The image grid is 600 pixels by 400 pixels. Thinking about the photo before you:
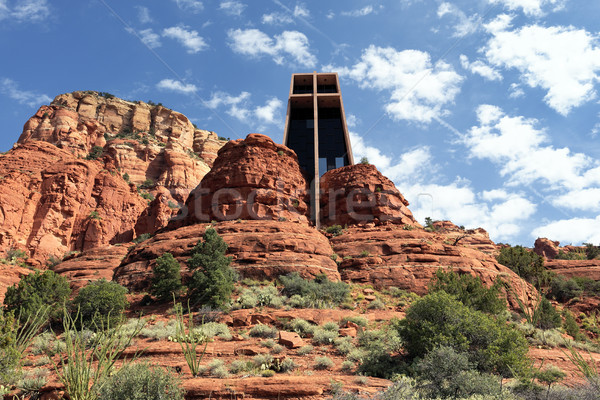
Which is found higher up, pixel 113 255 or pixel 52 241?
pixel 52 241

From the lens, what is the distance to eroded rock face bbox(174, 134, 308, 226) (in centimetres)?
3256

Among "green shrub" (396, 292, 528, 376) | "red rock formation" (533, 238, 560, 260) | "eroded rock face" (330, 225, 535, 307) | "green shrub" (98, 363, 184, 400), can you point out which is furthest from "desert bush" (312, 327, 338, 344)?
"red rock formation" (533, 238, 560, 260)

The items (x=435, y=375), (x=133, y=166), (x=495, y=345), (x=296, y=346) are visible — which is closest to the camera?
(x=435, y=375)

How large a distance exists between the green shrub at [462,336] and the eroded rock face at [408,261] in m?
10.6

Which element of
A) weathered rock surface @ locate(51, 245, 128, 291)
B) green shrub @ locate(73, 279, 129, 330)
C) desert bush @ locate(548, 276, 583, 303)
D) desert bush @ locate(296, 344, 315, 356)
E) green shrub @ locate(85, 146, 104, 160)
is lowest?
desert bush @ locate(296, 344, 315, 356)

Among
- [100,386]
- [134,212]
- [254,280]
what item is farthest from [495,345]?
[134,212]

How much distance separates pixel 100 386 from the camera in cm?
916

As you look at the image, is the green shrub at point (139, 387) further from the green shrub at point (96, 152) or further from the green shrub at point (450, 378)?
the green shrub at point (96, 152)

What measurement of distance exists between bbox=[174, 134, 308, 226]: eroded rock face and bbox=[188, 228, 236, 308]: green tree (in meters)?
9.30

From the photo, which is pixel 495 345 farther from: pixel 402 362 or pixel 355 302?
pixel 355 302

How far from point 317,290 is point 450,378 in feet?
38.4

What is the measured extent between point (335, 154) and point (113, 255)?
28170 millimetres

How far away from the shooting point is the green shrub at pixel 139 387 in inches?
335

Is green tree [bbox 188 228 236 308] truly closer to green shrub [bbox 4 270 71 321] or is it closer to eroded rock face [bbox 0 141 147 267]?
green shrub [bbox 4 270 71 321]
